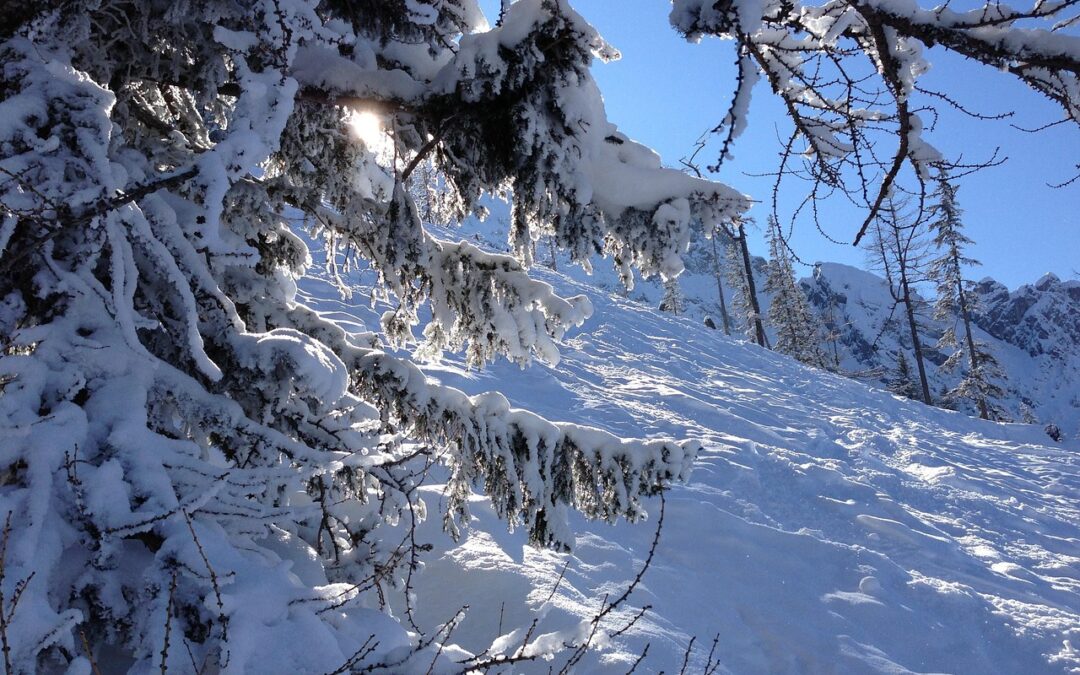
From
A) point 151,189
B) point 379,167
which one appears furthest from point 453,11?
point 151,189

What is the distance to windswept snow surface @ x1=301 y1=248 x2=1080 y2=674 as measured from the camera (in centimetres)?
535

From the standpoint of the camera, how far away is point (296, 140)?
3.72 meters

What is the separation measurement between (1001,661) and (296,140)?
8111 millimetres

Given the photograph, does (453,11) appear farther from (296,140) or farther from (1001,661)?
(1001,661)

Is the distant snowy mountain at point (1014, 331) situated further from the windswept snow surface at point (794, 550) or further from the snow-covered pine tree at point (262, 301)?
the snow-covered pine tree at point (262, 301)

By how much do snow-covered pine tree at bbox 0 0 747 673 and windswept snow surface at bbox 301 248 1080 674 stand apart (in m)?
0.97

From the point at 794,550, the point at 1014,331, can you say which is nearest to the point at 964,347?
the point at 794,550

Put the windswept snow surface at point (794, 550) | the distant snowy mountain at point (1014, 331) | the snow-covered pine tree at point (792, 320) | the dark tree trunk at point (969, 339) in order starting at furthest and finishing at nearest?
1. the distant snowy mountain at point (1014, 331)
2. the snow-covered pine tree at point (792, 320)
3. the dark tree trunk at point (969, 339)
4. the windswept snow surface at point (794, 550)

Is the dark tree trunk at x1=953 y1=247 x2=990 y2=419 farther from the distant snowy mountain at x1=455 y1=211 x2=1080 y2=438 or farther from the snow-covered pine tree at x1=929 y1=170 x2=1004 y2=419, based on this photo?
the distant snowy mountain at x1=455 y1=211 x2=1080 y2=438

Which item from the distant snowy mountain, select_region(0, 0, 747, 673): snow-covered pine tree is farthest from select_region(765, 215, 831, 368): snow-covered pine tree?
select_region(0, 0, 747, 673): snow-covered pine tree

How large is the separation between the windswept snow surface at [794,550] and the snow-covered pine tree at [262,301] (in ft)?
3.17

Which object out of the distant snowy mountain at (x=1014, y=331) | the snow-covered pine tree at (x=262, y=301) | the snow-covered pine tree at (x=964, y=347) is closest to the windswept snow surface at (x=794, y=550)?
the snow-covered pine tree at (x=262, y=301)

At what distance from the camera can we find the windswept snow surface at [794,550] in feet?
17.6

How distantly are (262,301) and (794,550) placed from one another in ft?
23.2
